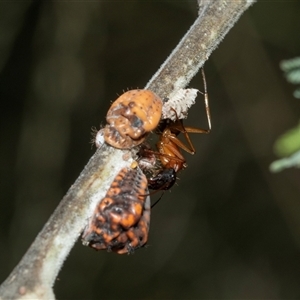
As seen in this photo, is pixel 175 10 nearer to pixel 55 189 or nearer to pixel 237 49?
pixel 237 49

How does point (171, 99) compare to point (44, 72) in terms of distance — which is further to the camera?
point (44, 72)

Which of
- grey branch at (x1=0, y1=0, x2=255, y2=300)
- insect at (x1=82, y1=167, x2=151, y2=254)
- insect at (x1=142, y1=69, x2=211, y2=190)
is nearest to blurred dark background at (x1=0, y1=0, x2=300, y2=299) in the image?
insect at (x1=142, y1=69, x2=211, y2=190)

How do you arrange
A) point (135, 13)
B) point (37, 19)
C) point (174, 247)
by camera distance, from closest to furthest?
point (37, 19), point (135, 13), point (174, 247)

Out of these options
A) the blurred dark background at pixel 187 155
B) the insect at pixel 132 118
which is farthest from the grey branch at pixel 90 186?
the blurred dark background at pixel 187 155

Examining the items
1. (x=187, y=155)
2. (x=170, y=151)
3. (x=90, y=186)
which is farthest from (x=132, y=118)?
(x=187, y=155)

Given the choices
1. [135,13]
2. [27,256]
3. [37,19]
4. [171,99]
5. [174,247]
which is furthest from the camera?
[174,247]

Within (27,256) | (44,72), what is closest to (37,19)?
(44,72)

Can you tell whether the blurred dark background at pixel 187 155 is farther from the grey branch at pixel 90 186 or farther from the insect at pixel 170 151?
the grey branch at pixel 90 186

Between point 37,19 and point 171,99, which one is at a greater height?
point 37,19
